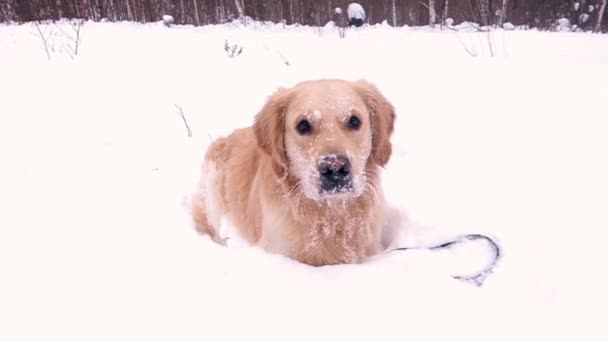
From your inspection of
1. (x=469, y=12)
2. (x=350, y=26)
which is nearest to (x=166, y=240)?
(x=350, y=26)

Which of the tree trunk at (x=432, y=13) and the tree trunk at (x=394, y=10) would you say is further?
the tree trunk at (x=394, y=10)

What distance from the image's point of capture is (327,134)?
92.5 inches

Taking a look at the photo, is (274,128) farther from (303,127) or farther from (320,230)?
(320,230)

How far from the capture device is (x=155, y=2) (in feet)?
58.3

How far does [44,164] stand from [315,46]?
5.69 m

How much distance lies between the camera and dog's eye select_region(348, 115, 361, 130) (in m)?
2.45

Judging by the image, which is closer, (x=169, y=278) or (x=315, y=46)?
(x=169, y=278)

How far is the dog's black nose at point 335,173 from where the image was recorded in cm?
216

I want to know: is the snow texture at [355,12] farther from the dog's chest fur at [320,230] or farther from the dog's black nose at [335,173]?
the dog's black nose at [335,173]

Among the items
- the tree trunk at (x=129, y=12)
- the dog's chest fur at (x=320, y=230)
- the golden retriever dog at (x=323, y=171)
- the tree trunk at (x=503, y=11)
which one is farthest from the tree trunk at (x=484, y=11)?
the tree trunk at (x=129, y=12)

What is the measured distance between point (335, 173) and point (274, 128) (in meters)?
0.63

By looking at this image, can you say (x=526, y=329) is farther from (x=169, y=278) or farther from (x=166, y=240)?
(x=166, y=240)

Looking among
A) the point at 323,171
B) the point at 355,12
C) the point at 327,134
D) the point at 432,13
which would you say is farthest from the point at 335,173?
the point at 432,13

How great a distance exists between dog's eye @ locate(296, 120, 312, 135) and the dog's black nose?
0.32 metres
